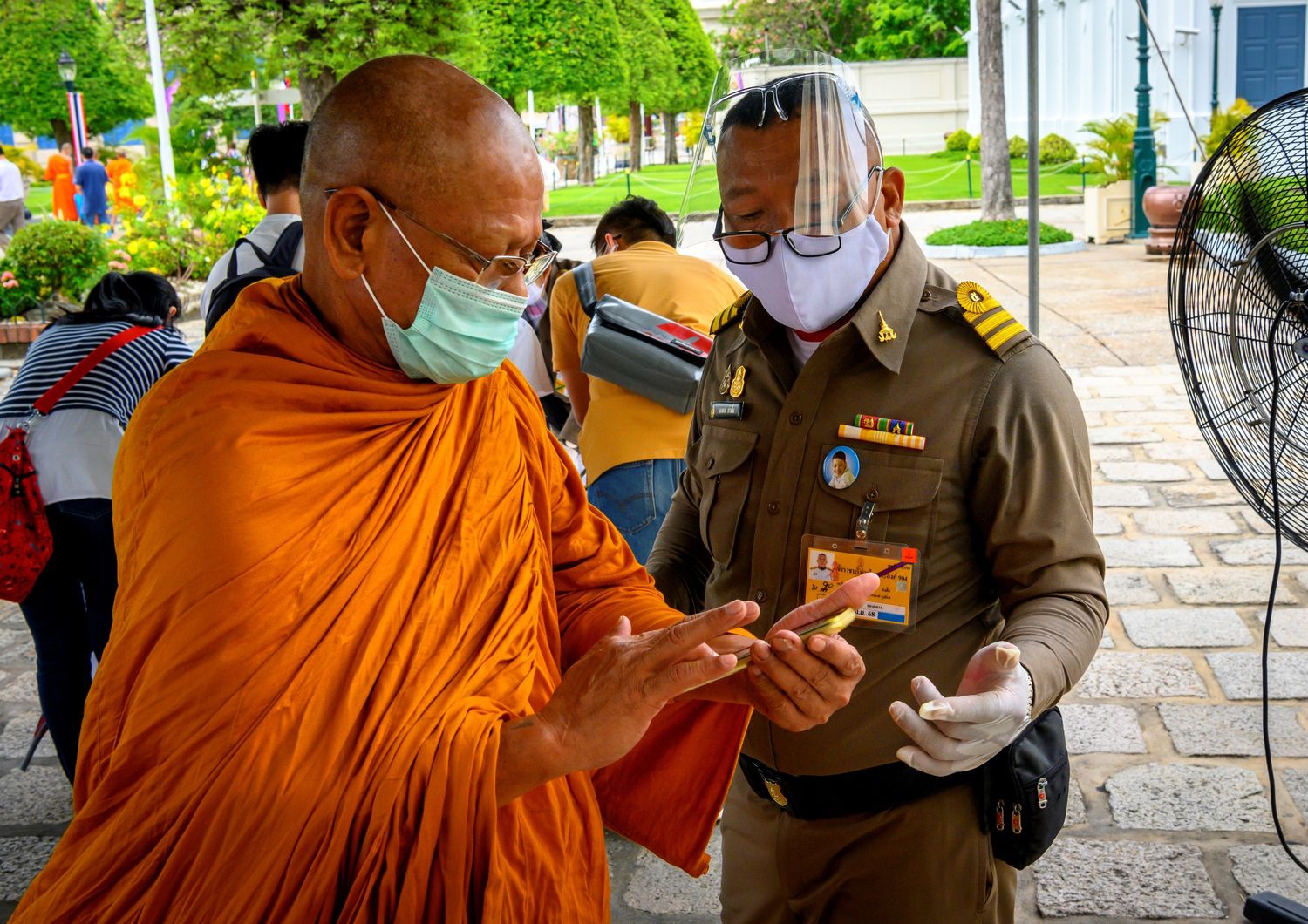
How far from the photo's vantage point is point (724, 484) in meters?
2.27

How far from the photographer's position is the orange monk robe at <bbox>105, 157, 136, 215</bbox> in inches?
625

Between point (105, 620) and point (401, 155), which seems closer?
point (401, 155)

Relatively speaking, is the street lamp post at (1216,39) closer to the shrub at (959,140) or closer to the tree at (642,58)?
the shrub at (959,140)

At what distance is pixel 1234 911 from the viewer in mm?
3279

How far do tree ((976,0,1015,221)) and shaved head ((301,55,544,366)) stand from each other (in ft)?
56.4

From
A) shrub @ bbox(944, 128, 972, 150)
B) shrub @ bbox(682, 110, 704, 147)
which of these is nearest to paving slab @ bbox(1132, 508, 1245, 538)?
shrub @ bbox(682, 110, 704, 147)

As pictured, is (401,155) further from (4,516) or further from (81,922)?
(4,516)

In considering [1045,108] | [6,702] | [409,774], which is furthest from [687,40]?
[409,774]

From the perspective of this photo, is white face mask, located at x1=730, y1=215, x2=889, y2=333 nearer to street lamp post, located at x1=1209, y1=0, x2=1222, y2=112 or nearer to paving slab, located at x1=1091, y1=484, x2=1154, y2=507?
paving slab, located at x1=1091, y1=484, x2=1154, y2=507

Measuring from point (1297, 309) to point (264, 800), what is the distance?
1.95 m

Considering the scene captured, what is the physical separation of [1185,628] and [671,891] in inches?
112

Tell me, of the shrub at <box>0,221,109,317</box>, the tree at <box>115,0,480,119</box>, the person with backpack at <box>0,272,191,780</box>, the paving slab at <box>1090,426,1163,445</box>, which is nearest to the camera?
the person with backpack at <box>0,272,191,780</box>

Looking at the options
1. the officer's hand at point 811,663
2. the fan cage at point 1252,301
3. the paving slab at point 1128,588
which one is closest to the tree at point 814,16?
the paving slab at point 1128,588

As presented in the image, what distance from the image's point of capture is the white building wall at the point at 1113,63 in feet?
71.5
